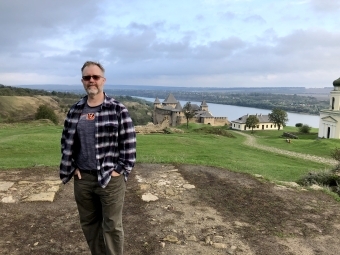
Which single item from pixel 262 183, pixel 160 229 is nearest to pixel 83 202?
pixel 160 229

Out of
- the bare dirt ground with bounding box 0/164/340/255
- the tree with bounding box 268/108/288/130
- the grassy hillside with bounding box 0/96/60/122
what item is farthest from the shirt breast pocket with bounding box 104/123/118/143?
the grassy hillside with bounding box 0/96/60/122

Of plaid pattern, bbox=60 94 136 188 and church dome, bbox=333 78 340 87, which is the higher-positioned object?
church dome, bbox=333 78 340 87

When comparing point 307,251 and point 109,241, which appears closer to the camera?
point 109,241

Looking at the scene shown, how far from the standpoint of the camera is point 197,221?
15.5 feet

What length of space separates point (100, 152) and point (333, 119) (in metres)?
41.6

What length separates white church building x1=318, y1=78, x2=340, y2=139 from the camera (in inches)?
1512

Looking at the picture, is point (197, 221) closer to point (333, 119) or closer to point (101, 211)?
point (101, 211)

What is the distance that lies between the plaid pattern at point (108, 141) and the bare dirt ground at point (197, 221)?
4.09 ft

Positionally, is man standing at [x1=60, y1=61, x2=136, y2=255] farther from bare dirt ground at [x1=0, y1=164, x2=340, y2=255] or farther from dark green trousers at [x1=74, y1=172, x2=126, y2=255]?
bare dirt ground at [x1=0, y1=164, x2=340, y2=255]

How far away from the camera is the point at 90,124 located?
3.12 meters

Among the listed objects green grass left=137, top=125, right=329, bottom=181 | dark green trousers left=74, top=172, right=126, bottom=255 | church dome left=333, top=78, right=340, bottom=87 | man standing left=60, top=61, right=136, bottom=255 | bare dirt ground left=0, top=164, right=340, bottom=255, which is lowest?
green grass left=137, top=125, right=329, bottom=181

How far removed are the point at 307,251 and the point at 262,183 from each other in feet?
9.75

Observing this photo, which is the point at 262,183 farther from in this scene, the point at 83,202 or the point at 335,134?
the point at 335,134

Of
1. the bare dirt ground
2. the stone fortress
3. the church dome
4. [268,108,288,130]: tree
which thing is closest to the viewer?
the bare dirt ground
